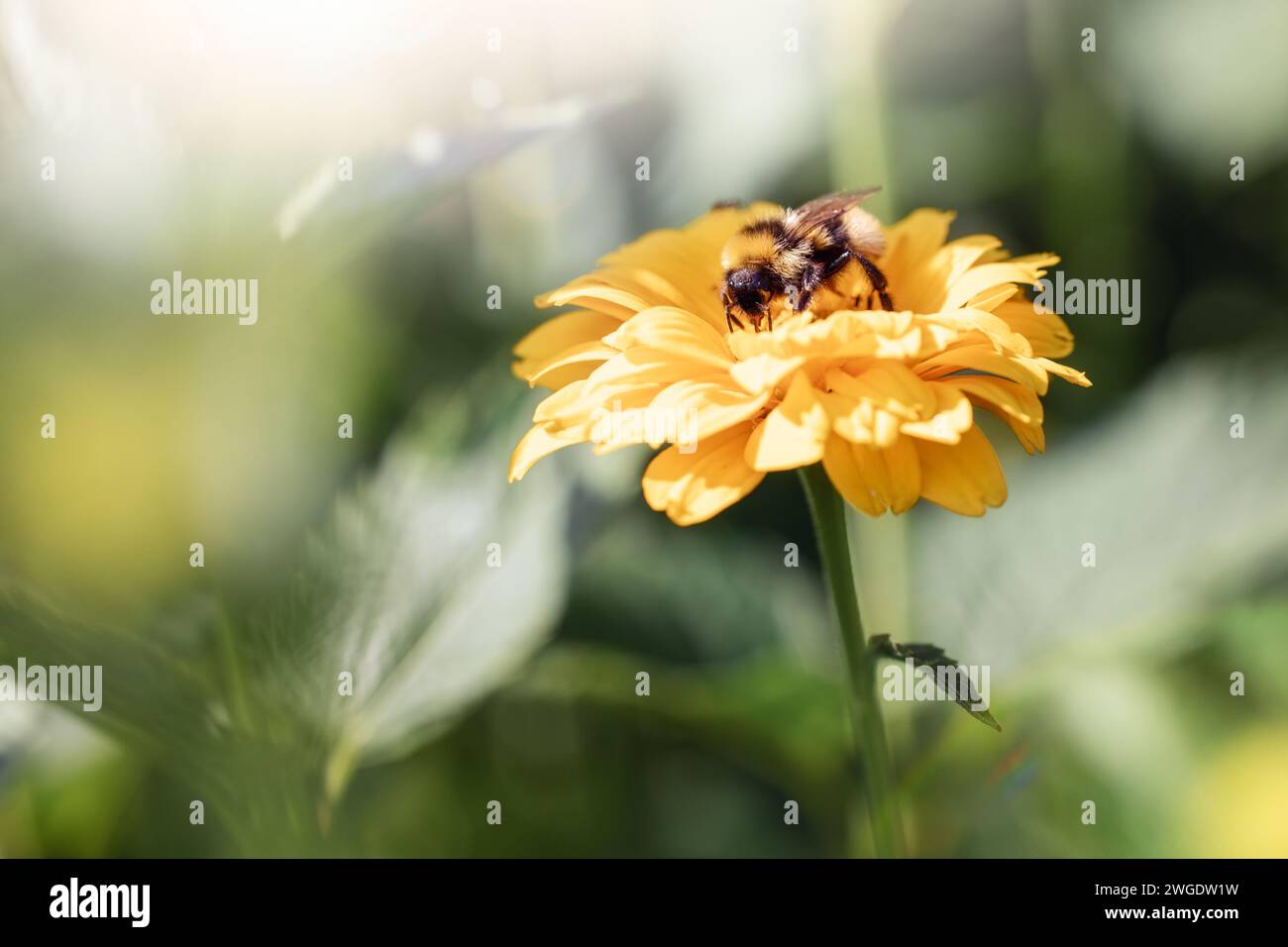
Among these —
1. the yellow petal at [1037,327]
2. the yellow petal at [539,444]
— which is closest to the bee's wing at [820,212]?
the yellow petal at [1037,327]

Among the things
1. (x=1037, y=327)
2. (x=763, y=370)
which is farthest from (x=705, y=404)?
(x=1037, y=327)

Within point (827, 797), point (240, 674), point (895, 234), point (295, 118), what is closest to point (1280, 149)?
point (895, 234)

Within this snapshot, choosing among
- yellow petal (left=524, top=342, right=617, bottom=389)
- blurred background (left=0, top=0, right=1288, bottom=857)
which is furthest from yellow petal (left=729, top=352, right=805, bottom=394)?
blurred background (left=0, top=0, right=1288, bottom=857)

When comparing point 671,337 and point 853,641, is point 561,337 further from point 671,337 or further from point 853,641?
point 853,641

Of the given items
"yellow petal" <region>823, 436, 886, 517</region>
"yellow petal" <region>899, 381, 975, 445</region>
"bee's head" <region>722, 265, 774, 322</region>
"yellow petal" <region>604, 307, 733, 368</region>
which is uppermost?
"bee's head" <region>722, 265, 774, 322</region>

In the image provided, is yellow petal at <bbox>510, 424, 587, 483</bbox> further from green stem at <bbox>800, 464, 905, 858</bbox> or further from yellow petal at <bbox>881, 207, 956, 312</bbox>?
yellow petal at <bbox>881, 207, 956, 312</bbox>
